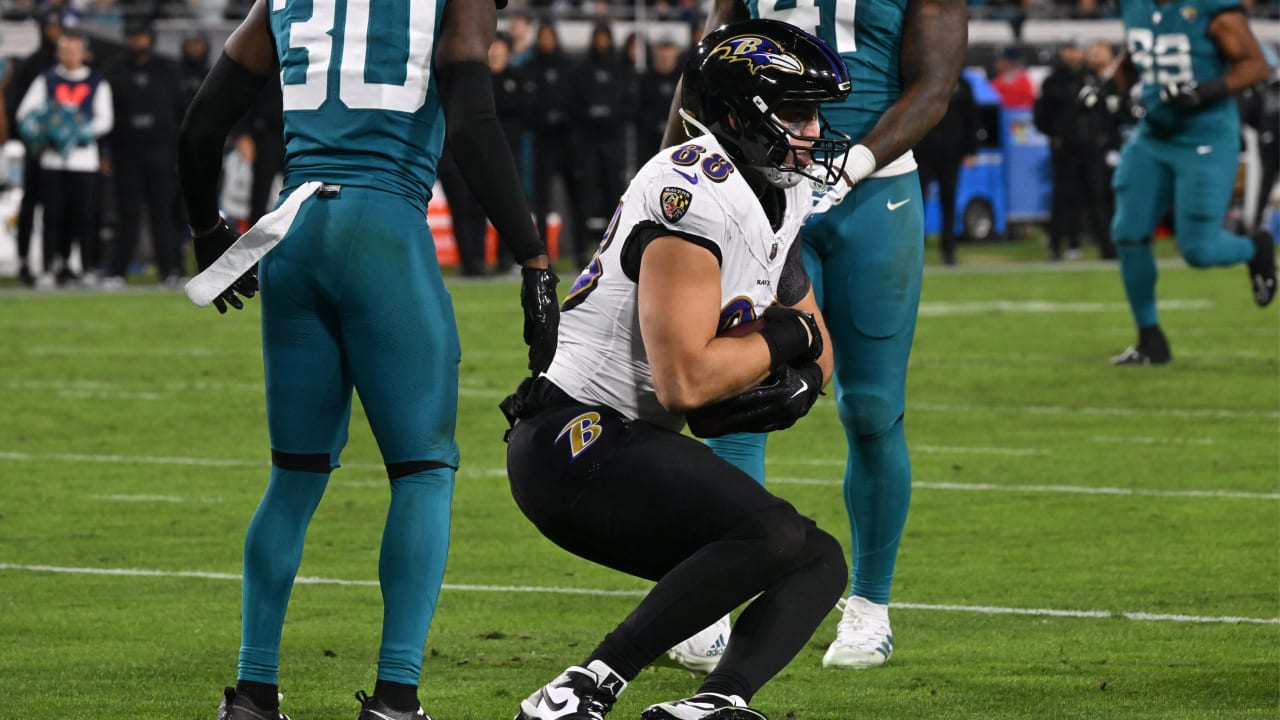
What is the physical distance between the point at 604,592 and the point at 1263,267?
722 centimetres

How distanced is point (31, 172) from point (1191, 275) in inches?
415

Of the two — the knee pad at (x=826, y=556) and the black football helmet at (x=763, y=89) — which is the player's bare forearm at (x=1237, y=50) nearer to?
the black football helmet at (x=763, y=89)

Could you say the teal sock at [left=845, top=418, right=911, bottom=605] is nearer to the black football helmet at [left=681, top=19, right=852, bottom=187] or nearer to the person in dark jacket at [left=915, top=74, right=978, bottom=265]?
the black football helmet at [left=681, top=19, right=852, bottom=187]

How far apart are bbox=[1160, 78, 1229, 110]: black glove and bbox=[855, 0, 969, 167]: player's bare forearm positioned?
21.1 feet

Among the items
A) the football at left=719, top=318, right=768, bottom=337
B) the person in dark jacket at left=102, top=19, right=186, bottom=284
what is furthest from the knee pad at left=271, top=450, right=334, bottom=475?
the person in dark jacket at left=102, top=19, right=186, bottom=284

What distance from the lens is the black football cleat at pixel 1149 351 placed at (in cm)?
1348

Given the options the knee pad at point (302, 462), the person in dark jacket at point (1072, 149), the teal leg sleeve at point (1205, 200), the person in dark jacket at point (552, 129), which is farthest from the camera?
the person in dark jacket at point (1072, 149)

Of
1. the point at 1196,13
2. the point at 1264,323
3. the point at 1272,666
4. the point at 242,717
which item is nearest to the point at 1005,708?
the point at 1272,666

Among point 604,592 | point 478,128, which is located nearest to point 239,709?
point 478,128

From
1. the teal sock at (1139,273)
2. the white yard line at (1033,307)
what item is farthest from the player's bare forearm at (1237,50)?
the white yard line at (1033,307)

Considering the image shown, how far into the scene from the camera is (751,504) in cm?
461

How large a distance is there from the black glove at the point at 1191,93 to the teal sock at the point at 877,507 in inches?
270

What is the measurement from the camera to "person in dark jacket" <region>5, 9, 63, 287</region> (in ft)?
65.6

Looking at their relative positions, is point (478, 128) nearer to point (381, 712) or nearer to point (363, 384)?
point (363, 384)
